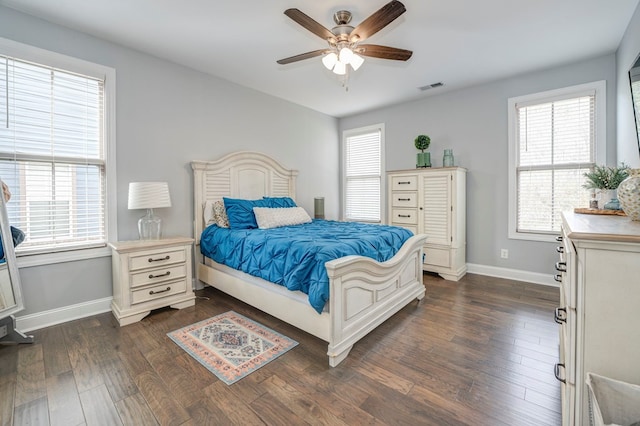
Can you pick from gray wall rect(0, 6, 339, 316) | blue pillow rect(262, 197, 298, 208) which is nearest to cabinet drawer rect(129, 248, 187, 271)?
gray wall rect(0, 6, 339, 316)

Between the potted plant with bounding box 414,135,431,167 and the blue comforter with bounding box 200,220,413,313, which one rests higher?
the potted plant with bounding box 414,135,431,167

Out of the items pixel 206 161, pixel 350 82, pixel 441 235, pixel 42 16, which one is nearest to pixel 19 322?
pixel 206 161

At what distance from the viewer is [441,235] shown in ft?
12.7

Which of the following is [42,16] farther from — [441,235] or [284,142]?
[441,235]

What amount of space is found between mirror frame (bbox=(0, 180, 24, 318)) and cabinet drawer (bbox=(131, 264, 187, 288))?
0.74 m

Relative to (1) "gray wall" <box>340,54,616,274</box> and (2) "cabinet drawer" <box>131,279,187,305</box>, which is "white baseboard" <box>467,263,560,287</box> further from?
(2) "cabinet drawer" <box>131,279,187,305</box>

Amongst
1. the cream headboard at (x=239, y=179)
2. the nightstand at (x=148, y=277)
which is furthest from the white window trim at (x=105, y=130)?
the cream headboard at (x=239, y=179)

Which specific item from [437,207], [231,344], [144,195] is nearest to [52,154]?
[144,195]

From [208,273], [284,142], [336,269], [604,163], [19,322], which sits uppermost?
[284,142]

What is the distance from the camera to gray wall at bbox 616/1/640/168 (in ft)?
7.61

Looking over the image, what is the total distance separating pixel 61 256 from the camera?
2.56 meters

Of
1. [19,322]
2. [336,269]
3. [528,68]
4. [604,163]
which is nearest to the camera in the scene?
[336,269]

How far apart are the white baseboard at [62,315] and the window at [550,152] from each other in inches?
195

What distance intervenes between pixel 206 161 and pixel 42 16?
1.82 metres
